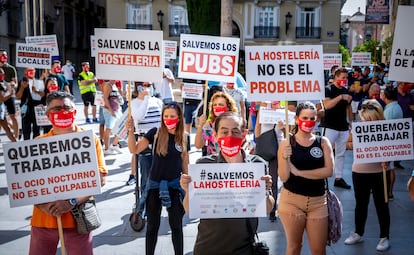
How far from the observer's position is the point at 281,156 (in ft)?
13.9

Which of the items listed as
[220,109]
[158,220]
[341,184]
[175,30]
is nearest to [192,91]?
[341,184]

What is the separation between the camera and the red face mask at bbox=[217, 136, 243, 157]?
3.51 meters

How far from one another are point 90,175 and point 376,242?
11.8ft

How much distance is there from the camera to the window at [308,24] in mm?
40438

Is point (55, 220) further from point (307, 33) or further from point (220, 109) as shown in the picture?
point (307, 33)

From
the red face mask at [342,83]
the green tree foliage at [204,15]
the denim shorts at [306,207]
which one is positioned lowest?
the denim shorts at [306,207]

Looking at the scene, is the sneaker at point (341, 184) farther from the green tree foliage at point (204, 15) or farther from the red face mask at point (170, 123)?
the green tree foliage at point (204, 15)

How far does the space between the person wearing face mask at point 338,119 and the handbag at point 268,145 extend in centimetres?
219

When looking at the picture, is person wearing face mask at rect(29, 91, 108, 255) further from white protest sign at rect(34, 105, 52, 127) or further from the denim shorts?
white protest sign at rect(34, 105, 52, 127)

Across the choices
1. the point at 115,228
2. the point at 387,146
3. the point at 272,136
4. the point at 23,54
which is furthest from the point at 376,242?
the point at 23,54

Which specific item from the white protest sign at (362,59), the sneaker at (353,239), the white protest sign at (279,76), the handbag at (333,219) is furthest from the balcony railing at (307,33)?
the handbag at (333,219)

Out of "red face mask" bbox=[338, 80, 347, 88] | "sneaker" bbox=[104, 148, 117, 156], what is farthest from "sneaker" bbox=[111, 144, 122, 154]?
"red face mask" bbox=[338, 80, 347, 88]

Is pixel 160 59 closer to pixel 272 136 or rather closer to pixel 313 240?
pixel 272 136

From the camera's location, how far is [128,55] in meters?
5.36
